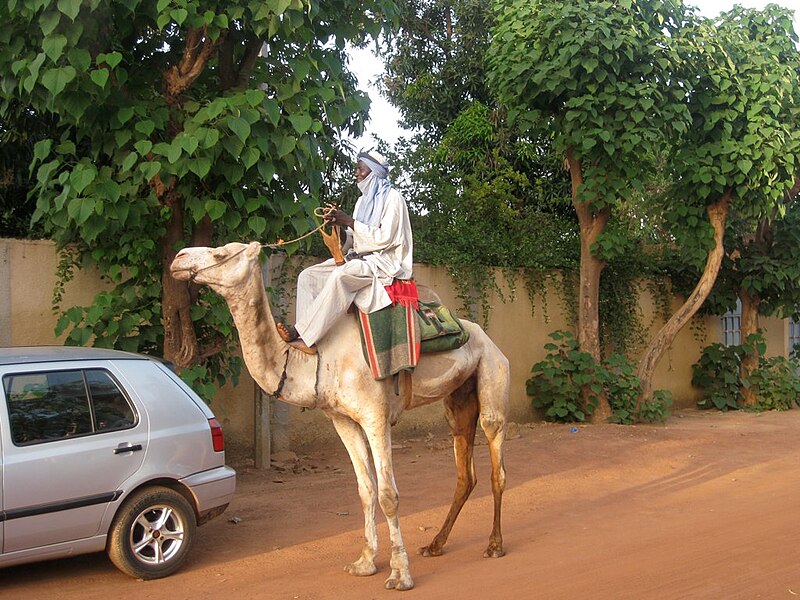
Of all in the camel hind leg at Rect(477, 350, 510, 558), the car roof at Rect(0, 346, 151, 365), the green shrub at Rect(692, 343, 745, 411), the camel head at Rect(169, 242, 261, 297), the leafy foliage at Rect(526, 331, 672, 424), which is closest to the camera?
the camel head at Rect(169, 242, 261, 297)

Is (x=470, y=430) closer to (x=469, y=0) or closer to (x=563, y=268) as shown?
(x=563, y=268)

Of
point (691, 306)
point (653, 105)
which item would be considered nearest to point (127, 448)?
point (653, 105)

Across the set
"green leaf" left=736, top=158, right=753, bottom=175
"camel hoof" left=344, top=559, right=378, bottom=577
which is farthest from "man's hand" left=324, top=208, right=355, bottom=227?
"green leaf" left=736, top=158, right=753, bottom=175

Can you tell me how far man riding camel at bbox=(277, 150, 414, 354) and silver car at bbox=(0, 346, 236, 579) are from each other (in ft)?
3.93

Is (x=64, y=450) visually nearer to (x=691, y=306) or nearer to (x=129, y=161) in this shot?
(x=129, y=161)

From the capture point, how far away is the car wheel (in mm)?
6188

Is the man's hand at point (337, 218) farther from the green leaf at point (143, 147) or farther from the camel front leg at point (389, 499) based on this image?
the green leaf at point (143, 147)

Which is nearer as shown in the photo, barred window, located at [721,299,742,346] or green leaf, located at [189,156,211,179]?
green leaf, located at [189,156,211,179]

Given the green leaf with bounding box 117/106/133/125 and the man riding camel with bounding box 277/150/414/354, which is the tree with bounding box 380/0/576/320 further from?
the man riding camel with bounding box 277/150/414/354

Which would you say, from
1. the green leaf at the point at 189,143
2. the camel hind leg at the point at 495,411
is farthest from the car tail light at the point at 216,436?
the green leaf at the point at 189,143

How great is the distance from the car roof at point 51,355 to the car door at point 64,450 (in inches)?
3.4

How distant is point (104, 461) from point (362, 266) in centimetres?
227

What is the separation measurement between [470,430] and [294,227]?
2669 millimetres

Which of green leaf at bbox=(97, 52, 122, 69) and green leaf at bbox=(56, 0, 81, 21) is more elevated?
green leaf at bbox=(56, 0, 81, 21)
